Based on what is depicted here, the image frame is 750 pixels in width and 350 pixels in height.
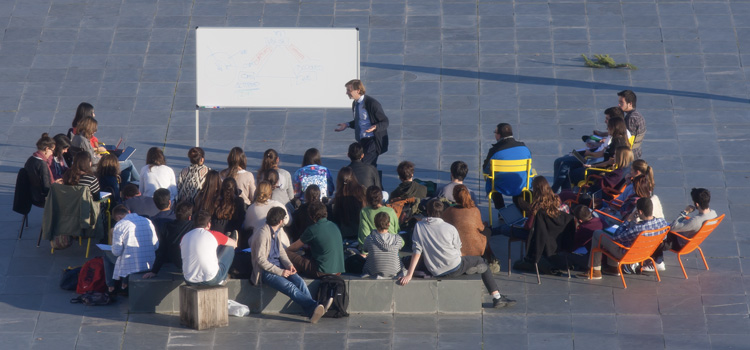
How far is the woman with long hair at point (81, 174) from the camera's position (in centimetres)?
1304

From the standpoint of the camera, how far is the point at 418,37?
1886 cm

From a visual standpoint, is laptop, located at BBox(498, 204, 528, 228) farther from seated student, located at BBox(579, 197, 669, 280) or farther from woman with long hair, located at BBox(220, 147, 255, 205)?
woman with long hair, located at BBox(220, 147, 255, 205)

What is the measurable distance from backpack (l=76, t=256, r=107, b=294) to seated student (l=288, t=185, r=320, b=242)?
6.67 feet

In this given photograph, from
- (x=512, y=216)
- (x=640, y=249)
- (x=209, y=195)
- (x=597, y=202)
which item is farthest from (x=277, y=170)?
(x=640, y=249)

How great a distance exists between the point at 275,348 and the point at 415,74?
7.46m

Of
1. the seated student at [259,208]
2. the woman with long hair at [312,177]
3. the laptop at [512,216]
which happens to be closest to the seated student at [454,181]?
the laptop at [512,216]

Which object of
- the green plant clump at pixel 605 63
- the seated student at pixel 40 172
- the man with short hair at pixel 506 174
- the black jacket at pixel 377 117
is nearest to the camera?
the seated student at pixel 40 172

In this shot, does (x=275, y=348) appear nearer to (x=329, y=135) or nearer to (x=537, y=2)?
(x=329, y=135)

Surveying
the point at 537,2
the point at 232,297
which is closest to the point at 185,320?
the point at 232,297

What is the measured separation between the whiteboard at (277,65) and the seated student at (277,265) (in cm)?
377

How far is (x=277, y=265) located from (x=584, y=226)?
3.29 metres

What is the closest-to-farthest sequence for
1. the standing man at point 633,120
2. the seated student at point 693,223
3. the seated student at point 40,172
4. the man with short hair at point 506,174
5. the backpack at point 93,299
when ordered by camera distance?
the backpack at point 93,299 < the seated student at point 693,223 < the seated student at point 40,172 < the man with short hair at point 506,174 < the standing man at point 633,120

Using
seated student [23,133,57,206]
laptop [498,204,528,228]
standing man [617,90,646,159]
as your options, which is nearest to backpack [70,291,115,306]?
seated student [23,133,57,206]

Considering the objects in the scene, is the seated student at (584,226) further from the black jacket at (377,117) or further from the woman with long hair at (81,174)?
the woman with long hair at (81,174)
